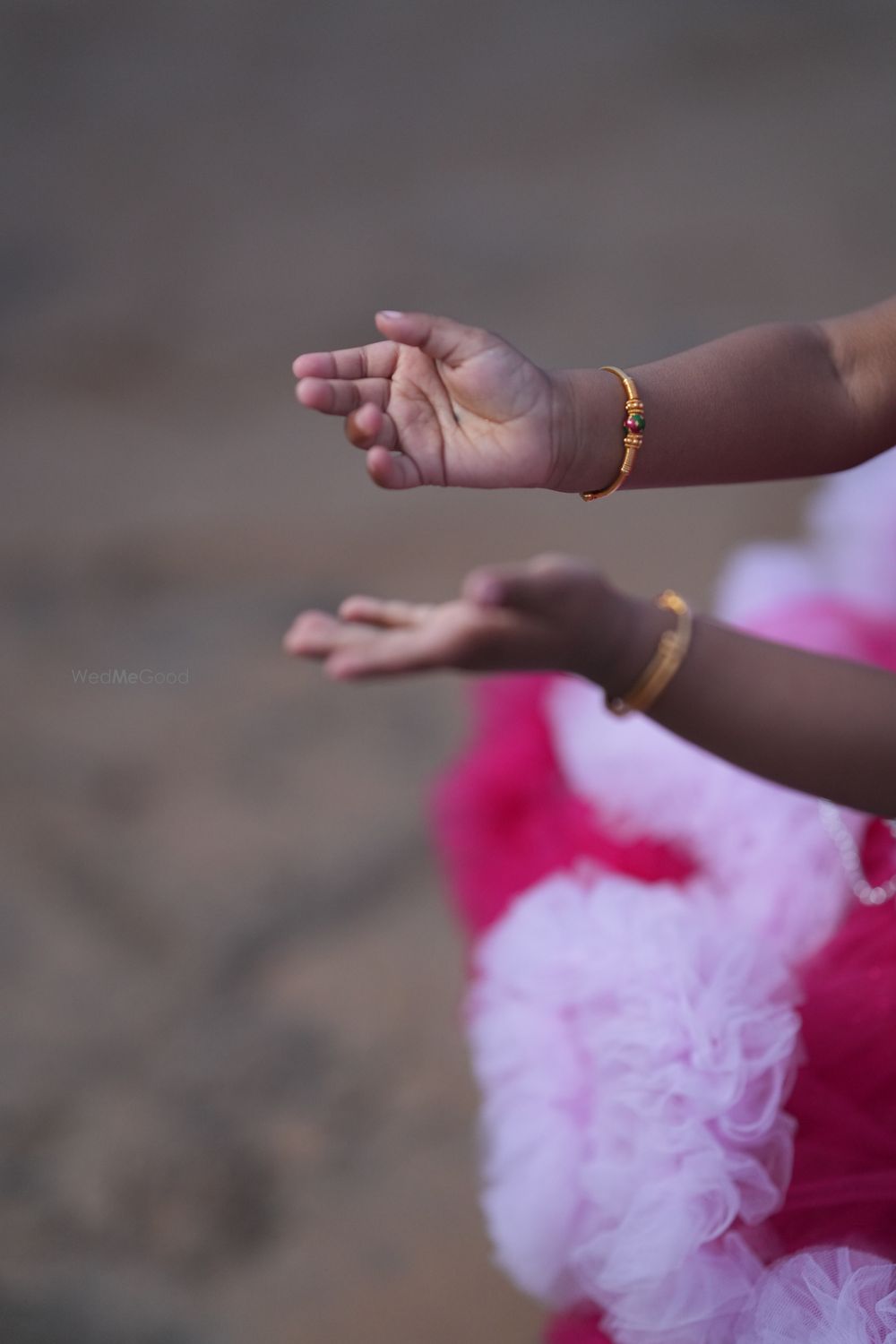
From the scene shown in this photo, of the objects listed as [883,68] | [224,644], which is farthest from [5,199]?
[883,68]

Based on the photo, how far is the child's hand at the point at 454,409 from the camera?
704mm

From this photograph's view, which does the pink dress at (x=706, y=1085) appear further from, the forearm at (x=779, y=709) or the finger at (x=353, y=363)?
the finger at (x=353, y=363)

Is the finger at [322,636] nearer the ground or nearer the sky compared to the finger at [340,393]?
nearer the ground

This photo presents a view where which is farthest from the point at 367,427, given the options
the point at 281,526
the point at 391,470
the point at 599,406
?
the point at 281,526

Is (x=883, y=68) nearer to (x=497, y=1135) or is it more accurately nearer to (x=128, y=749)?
(x=128, y=749)

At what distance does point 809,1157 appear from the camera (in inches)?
31.1

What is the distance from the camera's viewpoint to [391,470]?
0.68 meters

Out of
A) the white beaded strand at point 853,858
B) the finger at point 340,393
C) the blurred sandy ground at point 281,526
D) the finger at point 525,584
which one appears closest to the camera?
the finger at point 525,584

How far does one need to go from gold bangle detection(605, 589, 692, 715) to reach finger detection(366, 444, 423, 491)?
165mm

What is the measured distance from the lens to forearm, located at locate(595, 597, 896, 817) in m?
0.71

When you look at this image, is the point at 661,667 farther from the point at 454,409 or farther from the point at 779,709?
the point at 454,409

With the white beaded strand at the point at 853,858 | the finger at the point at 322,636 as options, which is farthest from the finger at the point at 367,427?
the white beaded strand at the point at 853,858

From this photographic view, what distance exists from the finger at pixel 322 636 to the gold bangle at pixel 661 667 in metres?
0.16

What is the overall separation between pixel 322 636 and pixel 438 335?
0.63 feet
